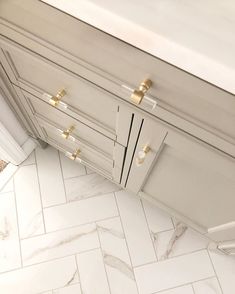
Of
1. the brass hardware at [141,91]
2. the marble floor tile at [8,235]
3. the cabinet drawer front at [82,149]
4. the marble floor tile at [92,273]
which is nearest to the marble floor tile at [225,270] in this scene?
the marble floor tile at [92,273]

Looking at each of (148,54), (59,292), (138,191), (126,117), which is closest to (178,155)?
(126,117)

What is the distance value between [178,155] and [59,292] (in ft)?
2.45

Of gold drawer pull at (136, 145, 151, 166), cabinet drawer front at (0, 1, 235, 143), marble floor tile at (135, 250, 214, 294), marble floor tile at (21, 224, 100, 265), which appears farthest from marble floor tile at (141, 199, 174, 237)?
cabinet drawer front at (0, 1, 235, 143)

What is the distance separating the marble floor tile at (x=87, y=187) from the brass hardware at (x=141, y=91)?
2.67ft

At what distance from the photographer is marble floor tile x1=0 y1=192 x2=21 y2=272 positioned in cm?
112

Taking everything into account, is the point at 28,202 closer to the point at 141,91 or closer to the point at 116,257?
the point at 116,257

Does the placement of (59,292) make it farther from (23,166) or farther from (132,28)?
(132,28)

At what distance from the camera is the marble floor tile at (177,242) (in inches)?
45.6

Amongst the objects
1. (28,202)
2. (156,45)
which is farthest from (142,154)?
(28,202)

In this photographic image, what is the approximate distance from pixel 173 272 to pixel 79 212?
424 millimetres

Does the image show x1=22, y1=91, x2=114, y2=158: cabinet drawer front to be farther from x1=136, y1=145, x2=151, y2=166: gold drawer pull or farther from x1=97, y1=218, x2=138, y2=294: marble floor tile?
x1=97, y1=218, x2=138, y2=294: marble floor tile

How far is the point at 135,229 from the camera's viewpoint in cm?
118

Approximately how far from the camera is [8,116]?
1005 millimetres

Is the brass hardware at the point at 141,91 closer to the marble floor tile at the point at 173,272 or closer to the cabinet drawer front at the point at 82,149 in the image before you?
the cabinet drawer front at the point at 82,149
